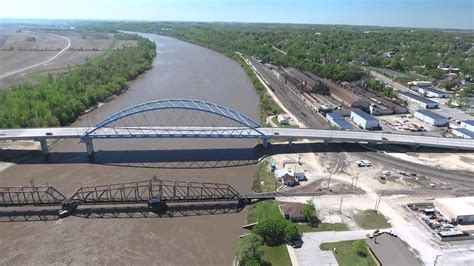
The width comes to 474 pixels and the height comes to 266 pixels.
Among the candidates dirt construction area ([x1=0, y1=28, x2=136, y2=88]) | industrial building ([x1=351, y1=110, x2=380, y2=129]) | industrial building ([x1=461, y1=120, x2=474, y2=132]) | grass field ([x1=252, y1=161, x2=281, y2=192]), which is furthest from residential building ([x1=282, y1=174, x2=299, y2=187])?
dirt construction area ([x1=0, y1=28, x2=136, y2=88])

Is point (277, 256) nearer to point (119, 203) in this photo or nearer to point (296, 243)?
point (296, 243)

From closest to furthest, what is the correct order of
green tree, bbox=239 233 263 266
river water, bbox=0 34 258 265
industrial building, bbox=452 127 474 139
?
green tree, bbox=239 233 263 266
river water, bbox=0 34 258 265
industrial building, bbox=452 127 474 139

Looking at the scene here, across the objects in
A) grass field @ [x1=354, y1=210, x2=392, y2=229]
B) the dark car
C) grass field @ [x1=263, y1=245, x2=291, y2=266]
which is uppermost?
grass field @ [x1=354, y1=210, x2=392, y2=229]

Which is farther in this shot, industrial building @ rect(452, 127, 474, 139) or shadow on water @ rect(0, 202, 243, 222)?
industrial building @ rect(452, 127, 474, 139)

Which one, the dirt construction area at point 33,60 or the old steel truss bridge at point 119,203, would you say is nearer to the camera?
the old steel truss bridge at point 119,203

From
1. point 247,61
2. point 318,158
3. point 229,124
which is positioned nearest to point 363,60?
point 247,61

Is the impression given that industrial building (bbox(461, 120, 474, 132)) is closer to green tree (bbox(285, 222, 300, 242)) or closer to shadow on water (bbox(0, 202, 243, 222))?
green tree (bbox(285, 222, 300, 242))

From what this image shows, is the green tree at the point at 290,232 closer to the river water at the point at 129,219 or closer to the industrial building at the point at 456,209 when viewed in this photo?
the river water at the point at 129,219

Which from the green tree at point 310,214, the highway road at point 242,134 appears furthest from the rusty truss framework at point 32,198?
the green tree at point 310,214

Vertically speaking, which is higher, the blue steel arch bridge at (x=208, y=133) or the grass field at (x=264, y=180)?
the blue steel arch bridge at (x=208, y=133)
